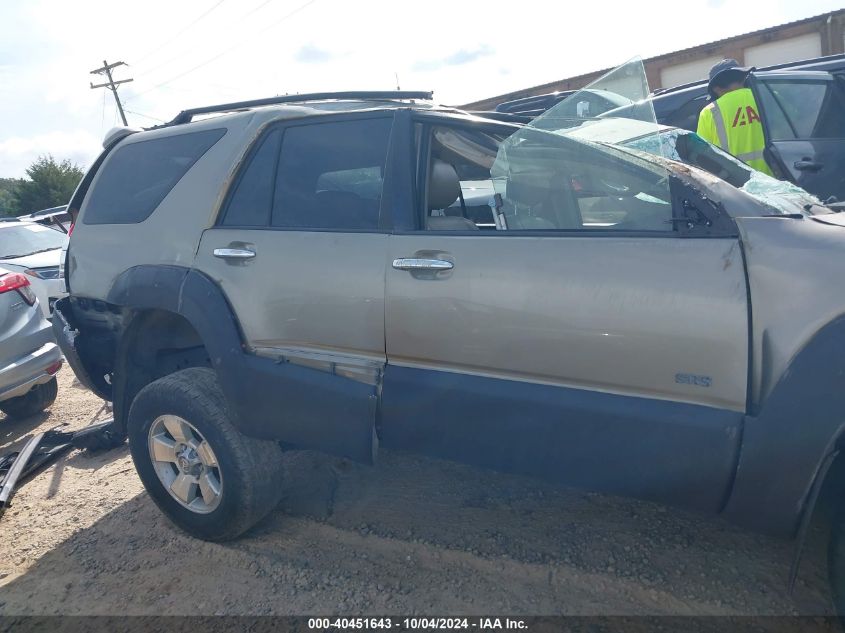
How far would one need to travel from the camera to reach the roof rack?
334cm

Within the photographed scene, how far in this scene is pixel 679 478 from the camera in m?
2.26

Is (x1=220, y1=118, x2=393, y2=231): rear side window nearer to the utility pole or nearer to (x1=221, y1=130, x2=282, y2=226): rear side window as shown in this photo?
(x1=221, y1=130, x2=282, y2=226): rear side window

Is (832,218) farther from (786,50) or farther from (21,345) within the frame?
(786,50)

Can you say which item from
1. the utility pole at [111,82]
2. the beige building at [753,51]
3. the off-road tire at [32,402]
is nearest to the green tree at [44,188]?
the utility pole at [111,82]

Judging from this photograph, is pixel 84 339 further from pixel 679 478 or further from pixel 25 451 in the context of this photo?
pixel 679 478

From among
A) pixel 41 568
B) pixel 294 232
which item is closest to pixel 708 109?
pixel 294 232

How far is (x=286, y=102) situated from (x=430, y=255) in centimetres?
145

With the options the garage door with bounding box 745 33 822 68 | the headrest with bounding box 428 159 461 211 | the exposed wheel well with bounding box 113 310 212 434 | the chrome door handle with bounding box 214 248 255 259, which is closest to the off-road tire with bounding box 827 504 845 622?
the headrest with bounding box 428 159 461 211

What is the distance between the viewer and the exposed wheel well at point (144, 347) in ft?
11.6

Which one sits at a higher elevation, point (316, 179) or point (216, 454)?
point (316, 179)

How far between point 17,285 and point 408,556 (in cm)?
411

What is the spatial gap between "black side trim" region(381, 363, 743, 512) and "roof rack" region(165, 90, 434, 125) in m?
1.44

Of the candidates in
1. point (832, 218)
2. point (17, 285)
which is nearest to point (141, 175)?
point (17, 285)

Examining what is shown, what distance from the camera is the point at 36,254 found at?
9.14 m
